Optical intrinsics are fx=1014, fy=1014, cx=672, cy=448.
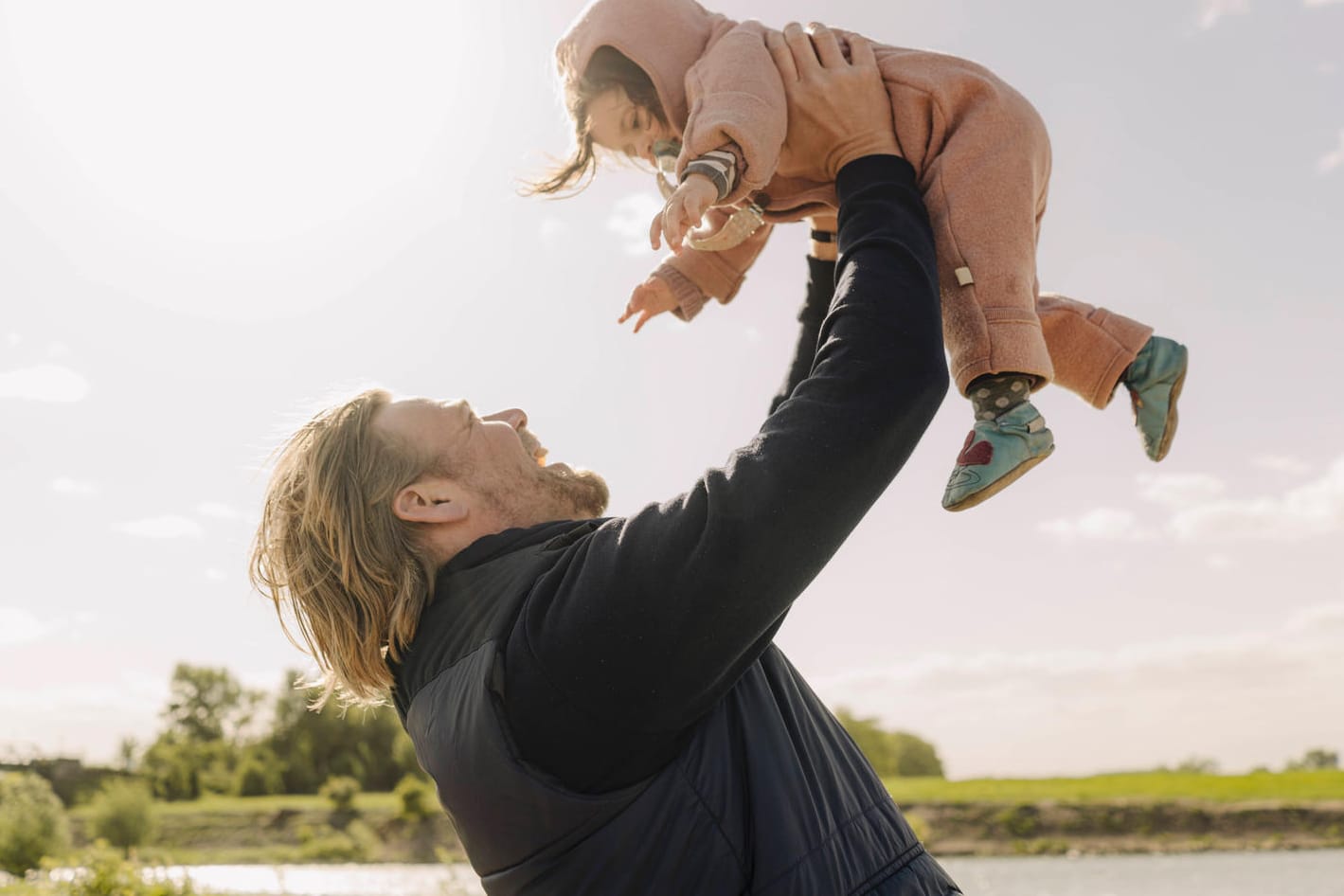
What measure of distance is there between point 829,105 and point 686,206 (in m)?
0.43

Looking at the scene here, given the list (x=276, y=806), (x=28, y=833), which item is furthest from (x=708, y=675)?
(x=276, y=806)

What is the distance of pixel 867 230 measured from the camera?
1.83m

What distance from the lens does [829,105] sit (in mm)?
2088

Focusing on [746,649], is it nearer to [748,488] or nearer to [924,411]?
[748,488]

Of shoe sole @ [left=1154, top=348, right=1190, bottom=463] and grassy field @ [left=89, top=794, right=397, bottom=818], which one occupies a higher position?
shoe sole @ [left=1154, top=348, right=1190, bottom=463]

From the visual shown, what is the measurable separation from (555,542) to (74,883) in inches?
269

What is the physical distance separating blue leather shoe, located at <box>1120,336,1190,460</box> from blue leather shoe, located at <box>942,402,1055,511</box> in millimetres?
541

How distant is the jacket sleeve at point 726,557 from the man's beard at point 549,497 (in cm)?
54

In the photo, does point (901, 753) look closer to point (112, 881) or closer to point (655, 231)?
point (112, 881)

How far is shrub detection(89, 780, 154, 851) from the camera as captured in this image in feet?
85.2

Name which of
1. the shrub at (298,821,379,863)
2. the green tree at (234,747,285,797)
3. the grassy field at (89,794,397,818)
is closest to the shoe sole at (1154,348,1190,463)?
the shrub at (298,821,379,863)

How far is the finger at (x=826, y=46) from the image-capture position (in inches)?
85.7

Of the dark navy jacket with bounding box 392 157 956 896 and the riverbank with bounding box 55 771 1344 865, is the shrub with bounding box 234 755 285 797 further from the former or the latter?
the dark navy jacket with bounding box 392 157 956 896

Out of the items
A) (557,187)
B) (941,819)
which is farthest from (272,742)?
(557,187)
